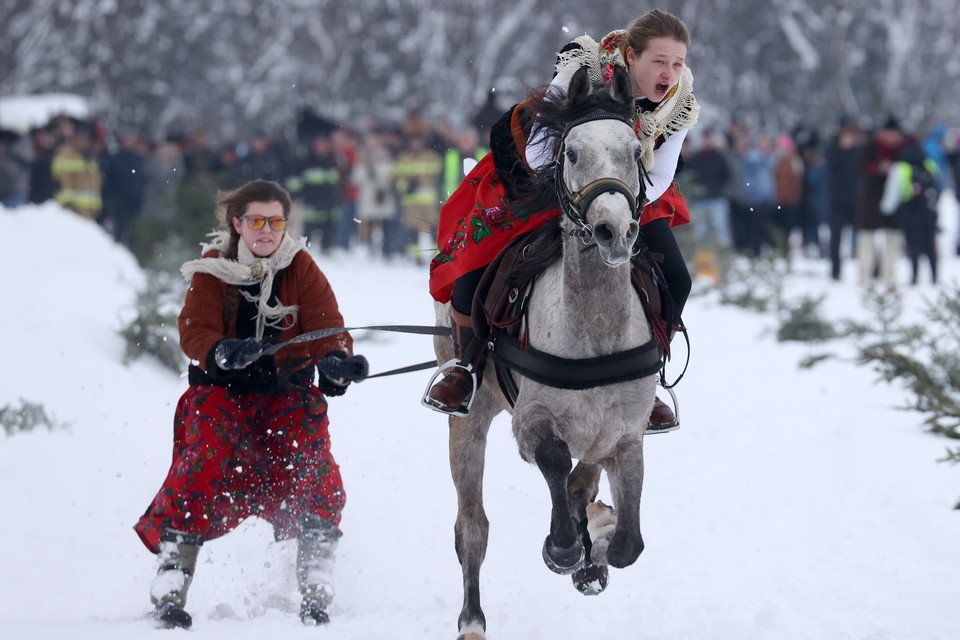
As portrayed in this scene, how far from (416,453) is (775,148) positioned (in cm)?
1661

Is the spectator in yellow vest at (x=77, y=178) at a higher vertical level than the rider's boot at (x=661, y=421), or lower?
higher

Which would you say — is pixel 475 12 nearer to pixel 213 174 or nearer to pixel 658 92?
pixel 213 174

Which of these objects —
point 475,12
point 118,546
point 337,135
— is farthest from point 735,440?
point 475,12

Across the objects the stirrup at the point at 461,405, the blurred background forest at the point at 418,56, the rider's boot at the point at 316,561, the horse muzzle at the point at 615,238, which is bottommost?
the rider's boot at the point at 316,561

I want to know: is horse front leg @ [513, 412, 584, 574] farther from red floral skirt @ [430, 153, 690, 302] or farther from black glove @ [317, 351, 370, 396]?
black glove @ [317, 351, 370, 396]

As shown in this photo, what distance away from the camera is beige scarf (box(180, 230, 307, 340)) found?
19.8 ft

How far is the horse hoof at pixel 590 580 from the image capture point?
5.32m

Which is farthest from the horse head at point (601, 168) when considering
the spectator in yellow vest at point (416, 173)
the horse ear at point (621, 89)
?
the spectator in yellow vest at point (416, 173)

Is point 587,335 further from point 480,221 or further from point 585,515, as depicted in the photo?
point 585,515

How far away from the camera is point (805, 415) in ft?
32.7

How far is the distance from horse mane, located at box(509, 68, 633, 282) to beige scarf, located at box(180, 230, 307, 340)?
1.26 metres

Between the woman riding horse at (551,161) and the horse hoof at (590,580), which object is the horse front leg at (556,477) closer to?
the horse hoof at (590,580)

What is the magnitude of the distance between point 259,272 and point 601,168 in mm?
2025

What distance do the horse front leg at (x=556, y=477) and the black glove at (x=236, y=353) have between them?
1.25m
